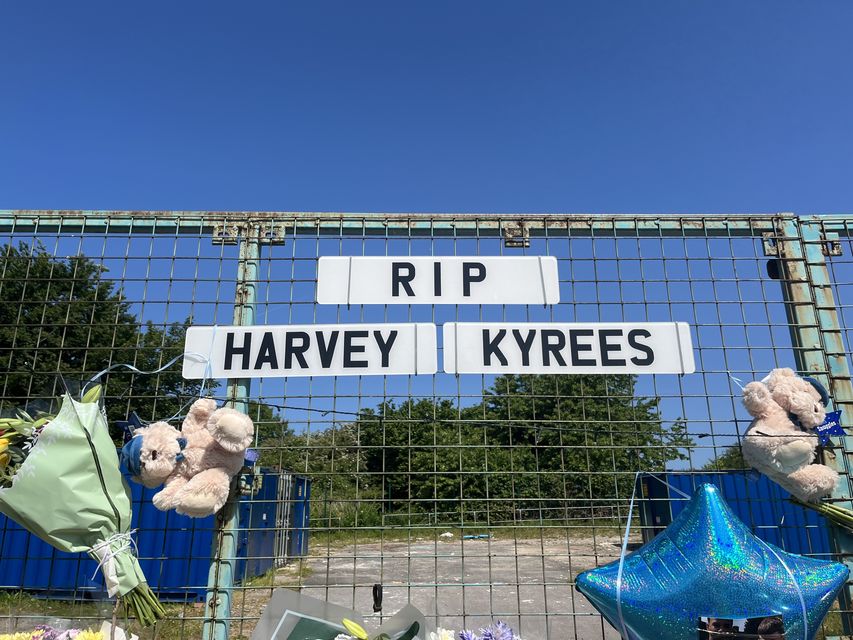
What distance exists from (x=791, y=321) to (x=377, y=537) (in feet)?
6.59

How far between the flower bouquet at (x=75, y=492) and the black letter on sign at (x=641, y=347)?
196 centimetres

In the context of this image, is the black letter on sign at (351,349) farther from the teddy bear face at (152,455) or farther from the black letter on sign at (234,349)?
the teddy bear face at (152,455)

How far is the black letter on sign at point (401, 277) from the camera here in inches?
95.5

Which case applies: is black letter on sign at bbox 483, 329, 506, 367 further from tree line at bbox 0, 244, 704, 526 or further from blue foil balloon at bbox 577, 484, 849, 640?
blue foil balloon at bbox 577, 484, 849, 640

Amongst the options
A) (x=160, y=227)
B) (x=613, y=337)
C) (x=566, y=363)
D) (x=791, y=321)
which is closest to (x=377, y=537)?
(x=566, y=363)

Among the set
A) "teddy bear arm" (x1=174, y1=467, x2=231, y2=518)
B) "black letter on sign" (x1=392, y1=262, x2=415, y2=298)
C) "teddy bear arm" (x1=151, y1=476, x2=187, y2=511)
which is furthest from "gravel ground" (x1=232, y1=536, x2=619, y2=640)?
"black letter on sign" (x1=392, y1=262, x2=415, y2=298)

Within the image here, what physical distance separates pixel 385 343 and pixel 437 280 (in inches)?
13.7

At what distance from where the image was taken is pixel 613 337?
239cm

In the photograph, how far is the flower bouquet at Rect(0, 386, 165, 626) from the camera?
71.3 inches

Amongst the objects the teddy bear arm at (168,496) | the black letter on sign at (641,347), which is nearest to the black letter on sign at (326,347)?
the teddy bear arm at (168,496)

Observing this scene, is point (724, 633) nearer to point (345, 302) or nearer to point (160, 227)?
point (345, 302)

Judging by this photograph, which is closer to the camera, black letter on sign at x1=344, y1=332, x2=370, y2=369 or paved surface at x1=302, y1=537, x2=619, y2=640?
black letter on sign at x1=344, y1=332, x2=370, y2=369

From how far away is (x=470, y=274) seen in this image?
2.46 metres

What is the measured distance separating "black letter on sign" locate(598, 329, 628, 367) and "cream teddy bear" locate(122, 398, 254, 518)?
4.59 ft
